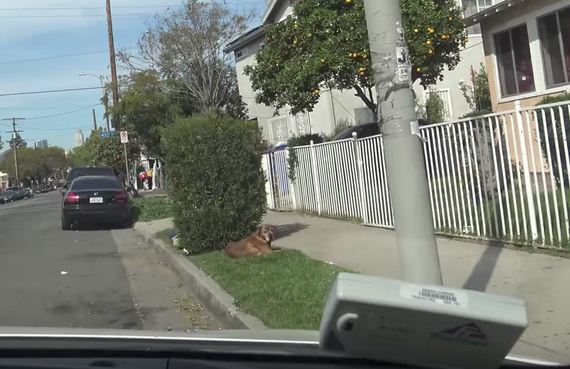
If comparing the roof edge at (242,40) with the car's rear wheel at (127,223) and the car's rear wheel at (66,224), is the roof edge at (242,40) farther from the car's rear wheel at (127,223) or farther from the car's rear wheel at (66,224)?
the car's rear wheel at (66,224)

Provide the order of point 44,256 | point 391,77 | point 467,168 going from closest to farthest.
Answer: point 391,77 < point 467,168 < point 44,256

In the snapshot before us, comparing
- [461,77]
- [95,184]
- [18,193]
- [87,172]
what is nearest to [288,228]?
[95,184]

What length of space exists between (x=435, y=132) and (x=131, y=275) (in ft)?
16.0

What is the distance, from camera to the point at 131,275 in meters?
10.1

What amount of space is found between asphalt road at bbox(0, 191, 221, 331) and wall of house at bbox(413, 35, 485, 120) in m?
14.3

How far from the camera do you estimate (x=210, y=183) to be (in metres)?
10.7

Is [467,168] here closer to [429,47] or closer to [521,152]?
[521,152]

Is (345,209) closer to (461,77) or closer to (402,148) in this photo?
(402,148)

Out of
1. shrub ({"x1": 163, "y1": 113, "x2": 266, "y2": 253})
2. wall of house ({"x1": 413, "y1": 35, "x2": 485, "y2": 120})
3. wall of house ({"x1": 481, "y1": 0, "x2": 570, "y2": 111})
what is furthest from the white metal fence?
wall of house ({"x1": 413, "y1": 35, "x2": 485, "y2": 120})

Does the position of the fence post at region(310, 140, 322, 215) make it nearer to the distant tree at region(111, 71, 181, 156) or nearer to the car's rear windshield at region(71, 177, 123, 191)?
the car's rear windshield at region(71, 177, 123, 191)

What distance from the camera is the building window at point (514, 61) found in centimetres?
1505

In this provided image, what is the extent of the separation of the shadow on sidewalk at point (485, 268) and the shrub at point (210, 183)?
13.0 feet

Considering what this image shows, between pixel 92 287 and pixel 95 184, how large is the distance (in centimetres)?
868

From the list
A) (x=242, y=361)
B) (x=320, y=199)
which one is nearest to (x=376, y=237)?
(x=320, y=199)
